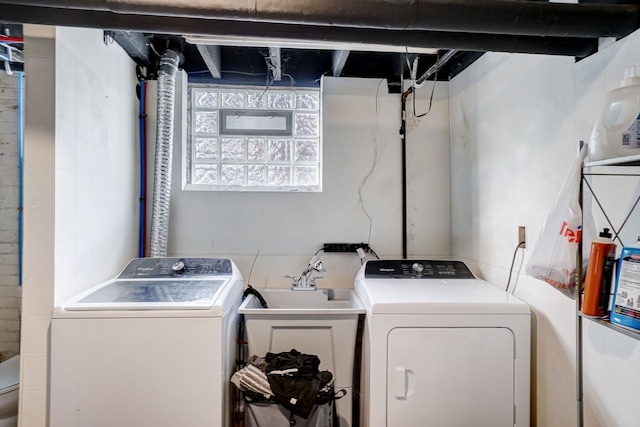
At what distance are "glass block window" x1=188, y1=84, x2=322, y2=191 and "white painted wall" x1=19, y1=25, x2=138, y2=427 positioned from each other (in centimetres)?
75

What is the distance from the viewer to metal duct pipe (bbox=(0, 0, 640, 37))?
1131 mm

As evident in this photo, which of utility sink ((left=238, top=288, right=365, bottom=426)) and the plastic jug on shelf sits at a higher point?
the plastic jug on shelf

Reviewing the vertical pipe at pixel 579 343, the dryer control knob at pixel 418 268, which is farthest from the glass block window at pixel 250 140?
the vertical pipe at pixel 579 343

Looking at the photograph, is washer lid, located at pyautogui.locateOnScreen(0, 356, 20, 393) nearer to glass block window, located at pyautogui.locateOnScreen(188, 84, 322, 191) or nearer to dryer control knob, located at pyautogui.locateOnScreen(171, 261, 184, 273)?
dryer control knob, located at pyautogui.locateOnScreen(171, 261, 184, 273)

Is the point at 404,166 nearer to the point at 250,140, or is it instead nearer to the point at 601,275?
the point at 250,140

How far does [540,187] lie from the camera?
1640mm

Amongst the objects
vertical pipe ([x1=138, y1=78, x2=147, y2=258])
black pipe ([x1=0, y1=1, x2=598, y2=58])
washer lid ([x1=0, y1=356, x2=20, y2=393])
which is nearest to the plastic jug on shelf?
black pipe ([x1=0, y1=1, x2=598, y2=58])

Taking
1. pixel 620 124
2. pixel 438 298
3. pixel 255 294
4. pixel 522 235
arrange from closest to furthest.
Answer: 1. pixel 620 124
2. pixel 438 298
3. pixel 522 235
4. pixel 255 294

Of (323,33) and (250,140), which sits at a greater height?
(323,33)

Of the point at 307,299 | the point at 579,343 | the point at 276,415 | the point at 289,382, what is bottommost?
the point at 276,415

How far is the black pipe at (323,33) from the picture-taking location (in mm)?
1340

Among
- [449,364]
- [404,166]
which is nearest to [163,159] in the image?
[404,166]

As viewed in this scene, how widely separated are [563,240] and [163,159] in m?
2.22

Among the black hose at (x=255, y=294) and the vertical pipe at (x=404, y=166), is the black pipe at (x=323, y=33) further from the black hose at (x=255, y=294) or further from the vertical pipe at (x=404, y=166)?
the black hose at (x=255, y=294)
